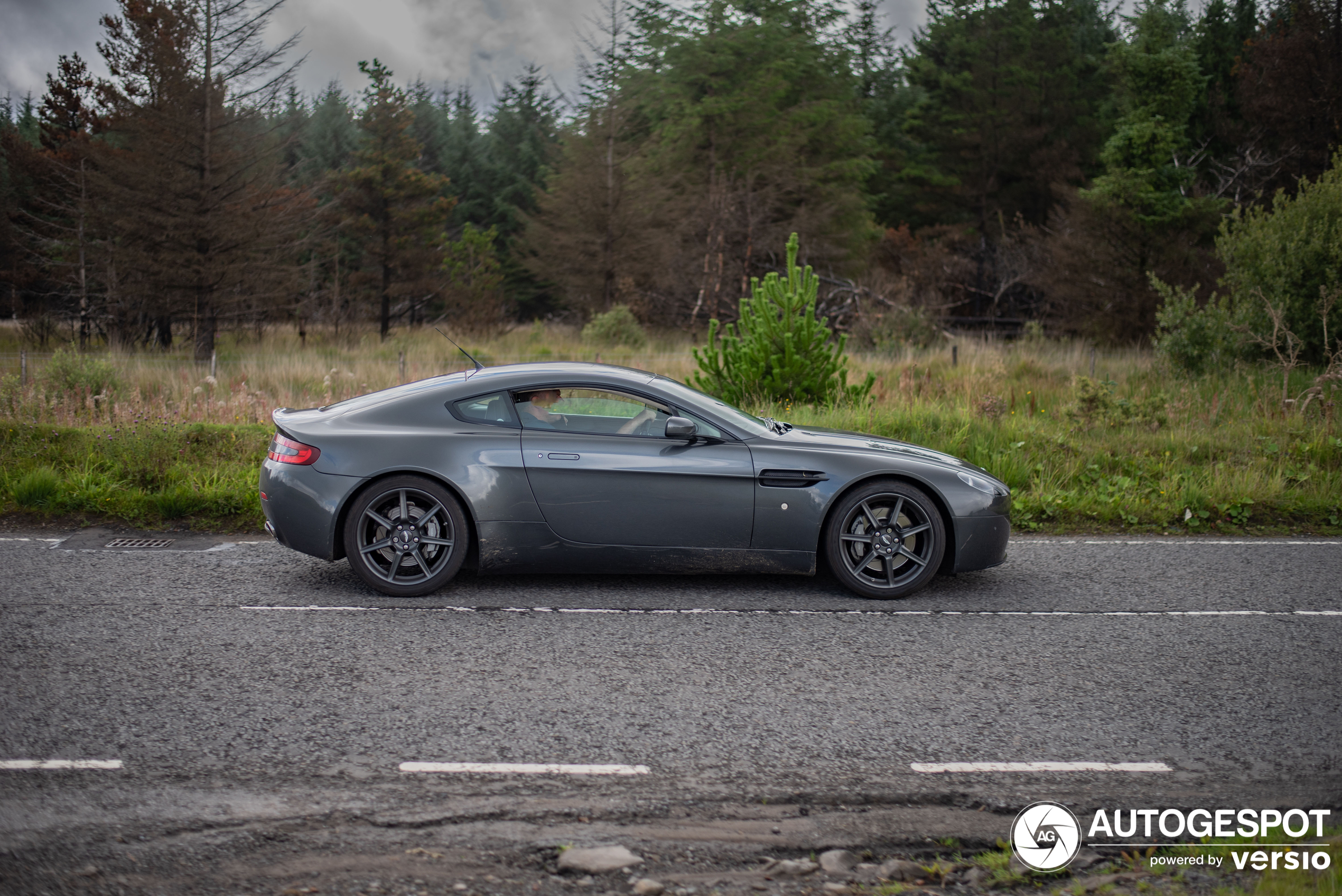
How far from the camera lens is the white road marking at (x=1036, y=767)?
380 cm

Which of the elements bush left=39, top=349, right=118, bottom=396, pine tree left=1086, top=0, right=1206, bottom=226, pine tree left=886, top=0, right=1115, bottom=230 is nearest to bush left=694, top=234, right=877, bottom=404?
bush left=39, top=349, right=118, bottom=396

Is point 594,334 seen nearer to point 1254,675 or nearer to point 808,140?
point 808,140

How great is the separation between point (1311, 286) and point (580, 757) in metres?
17.3

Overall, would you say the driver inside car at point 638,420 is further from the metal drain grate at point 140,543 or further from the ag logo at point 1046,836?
the metal drain grate at point 140,543

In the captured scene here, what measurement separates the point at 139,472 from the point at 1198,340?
16.1 meters

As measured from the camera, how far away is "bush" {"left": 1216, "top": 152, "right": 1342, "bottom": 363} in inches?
651

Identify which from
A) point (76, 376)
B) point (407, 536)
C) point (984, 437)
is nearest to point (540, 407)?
point (407, 536)

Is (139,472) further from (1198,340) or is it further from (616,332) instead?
(616,332)

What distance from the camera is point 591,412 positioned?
627cm

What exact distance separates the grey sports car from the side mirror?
10 mm

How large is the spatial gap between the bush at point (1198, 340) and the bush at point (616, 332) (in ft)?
47.6

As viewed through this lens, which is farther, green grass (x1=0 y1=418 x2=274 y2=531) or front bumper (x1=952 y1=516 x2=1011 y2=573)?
green grass (x1=0 y1=418 x2=274 y2=531)

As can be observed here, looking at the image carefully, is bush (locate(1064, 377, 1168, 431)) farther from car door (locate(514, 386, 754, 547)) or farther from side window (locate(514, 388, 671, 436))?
side window (locate(514, 388, 671, 436))

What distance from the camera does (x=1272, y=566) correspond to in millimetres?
7234
